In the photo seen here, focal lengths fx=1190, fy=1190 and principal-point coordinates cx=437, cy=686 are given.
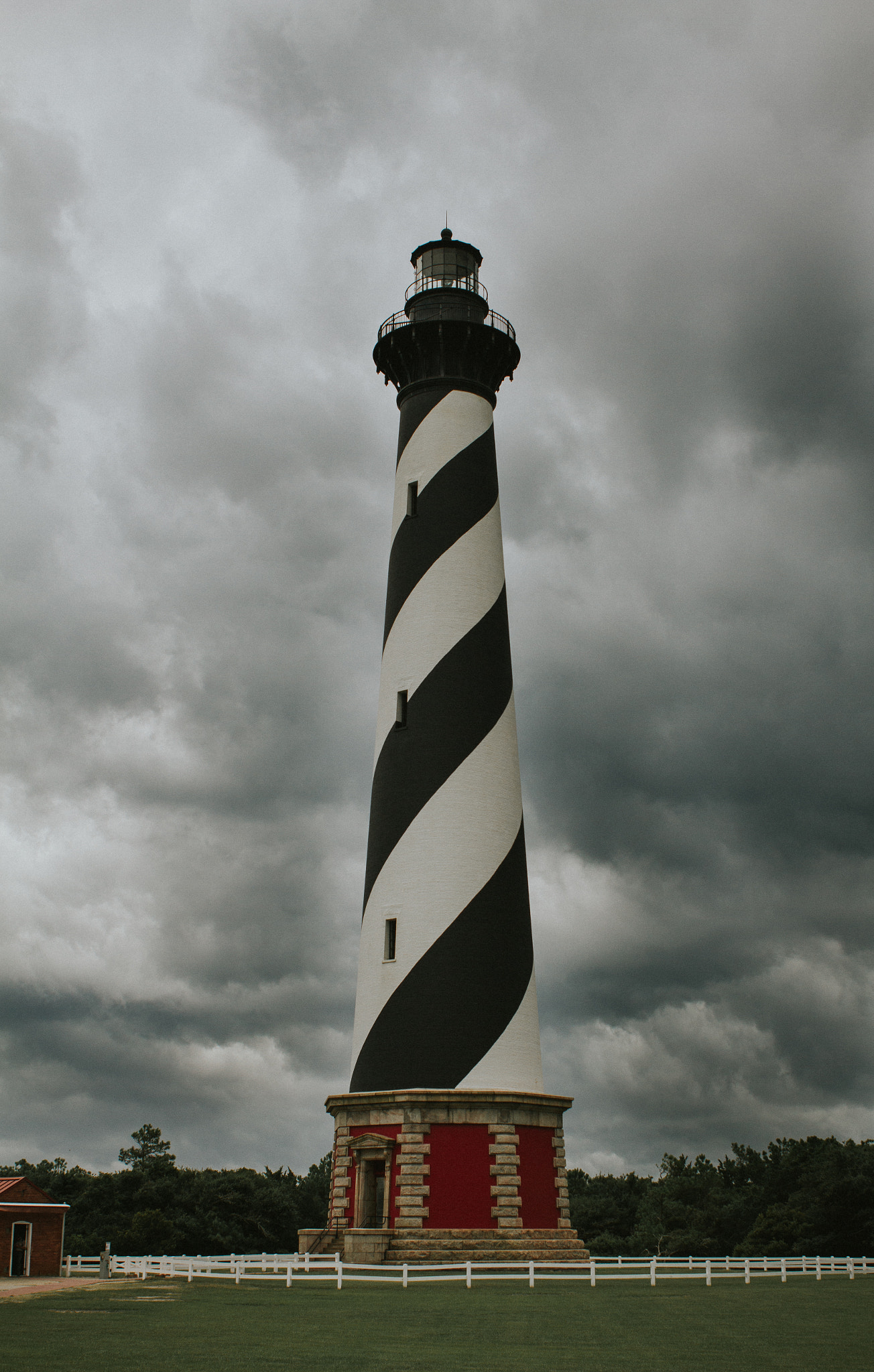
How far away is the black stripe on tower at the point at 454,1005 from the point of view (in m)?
23.5

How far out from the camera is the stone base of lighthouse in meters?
22.4

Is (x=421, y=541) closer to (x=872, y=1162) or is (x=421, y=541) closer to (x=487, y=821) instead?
(x=487, y=821)

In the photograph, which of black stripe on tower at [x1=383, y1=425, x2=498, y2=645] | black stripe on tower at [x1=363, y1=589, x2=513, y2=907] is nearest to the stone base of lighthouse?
black stripe on tower at [x1=363, y1=589, x2=513, y2=907]

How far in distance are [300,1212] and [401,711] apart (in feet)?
83.4

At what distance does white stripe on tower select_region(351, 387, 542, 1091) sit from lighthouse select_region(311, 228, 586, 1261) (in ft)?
0.13

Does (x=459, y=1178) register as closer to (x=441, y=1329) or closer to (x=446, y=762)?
(x=446, y=762)

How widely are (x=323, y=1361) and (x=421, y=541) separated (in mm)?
19998

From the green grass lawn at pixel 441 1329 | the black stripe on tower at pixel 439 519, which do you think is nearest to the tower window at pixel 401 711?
the black stripe on tower at pixel 439 519

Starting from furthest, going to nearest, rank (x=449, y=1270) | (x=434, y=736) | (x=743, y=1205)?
(x=743, y=1205) → (x=434, y=736) → (x=449, y=1270)

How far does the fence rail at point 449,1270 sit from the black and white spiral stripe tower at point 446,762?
3358 millimetres

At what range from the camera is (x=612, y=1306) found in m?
16.2

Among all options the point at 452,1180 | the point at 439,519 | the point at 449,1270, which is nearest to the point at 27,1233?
the point at 452,1180

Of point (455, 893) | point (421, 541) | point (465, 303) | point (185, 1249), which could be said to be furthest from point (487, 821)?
point (185, 1249)

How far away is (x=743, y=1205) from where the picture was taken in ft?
169
